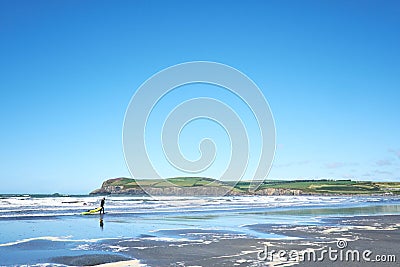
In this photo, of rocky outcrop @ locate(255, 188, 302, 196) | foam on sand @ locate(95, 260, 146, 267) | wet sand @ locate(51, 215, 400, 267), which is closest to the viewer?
foam on sand @ locate(95, 260, 146, 267)

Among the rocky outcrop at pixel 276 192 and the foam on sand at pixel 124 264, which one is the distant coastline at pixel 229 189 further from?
the foam on sand at pixel 124 264

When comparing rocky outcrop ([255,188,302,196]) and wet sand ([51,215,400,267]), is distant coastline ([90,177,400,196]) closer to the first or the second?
rocky outcrop ([255,188,302,196])

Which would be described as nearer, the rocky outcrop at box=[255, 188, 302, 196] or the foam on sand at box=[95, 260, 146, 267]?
the foam on sand at box=[95, 260, 146, 267]

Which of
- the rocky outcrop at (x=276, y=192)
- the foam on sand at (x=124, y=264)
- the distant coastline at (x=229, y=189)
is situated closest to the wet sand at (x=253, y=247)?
the foam on sand at (x=124, y=264)

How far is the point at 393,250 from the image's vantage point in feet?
55.6

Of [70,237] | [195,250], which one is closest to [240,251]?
[195,250]

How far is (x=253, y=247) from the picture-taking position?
18000 mm

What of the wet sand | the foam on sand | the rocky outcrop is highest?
the rocky outcrop

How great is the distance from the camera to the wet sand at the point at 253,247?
1438cm

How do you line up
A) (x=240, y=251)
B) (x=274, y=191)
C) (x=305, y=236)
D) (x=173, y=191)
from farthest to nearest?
(x=274, y=191), (x=173, y=191), (x=305, y=236), (x=240, y=251)

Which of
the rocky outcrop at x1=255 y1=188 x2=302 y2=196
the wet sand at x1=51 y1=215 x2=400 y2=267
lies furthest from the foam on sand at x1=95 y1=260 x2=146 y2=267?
the rocky outcrop at x1=255 y1=188 x2=302 y2=196

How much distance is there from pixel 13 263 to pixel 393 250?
14.5 metres

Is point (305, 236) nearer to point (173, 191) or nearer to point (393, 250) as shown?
point (393, 250)

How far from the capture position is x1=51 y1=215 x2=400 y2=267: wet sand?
14375mm
